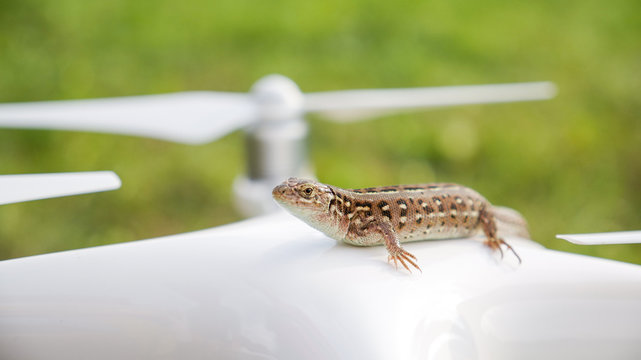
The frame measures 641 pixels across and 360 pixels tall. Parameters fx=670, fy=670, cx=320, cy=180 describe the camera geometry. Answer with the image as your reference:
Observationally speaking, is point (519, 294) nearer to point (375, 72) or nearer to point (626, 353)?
point (626, 353)

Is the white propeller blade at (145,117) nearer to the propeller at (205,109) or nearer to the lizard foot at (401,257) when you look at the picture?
the propeller at (205,109)

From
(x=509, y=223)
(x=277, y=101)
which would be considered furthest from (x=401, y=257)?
(x=277, y=101)

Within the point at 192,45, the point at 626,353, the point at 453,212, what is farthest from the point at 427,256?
the point at 192,45

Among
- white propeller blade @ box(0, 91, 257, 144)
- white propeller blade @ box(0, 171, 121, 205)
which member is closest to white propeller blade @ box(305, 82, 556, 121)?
white propeller blade @ box(0, 91, 257, 144)

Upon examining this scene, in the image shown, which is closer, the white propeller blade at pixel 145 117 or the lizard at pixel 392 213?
the lizard at pixel 392 213

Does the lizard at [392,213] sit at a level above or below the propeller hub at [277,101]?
below

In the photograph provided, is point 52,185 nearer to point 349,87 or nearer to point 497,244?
point 497,244

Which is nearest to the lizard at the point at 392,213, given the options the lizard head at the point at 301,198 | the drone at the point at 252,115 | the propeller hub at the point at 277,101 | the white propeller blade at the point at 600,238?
the lizard head at the point at 301,198
